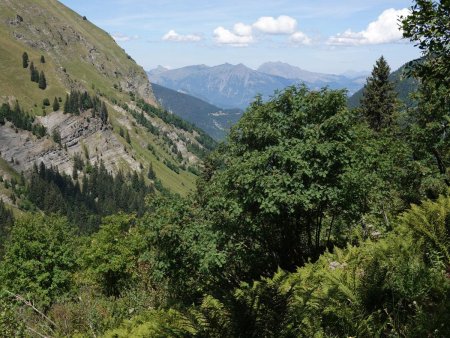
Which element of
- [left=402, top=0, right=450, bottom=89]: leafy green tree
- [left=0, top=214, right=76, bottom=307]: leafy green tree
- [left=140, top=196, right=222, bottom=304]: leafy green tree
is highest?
[left=402, top=0, right=450, bottom=89]: leafy green tree

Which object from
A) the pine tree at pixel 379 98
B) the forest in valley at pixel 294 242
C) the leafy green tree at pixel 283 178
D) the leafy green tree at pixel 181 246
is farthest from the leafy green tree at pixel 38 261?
the pine tree at pixel 379 98

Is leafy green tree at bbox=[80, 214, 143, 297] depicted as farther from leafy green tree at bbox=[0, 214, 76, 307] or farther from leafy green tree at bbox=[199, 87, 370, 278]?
leafy green tree at bbox=[199, 87, 370, 278]

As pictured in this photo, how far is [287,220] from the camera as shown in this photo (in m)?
20.6

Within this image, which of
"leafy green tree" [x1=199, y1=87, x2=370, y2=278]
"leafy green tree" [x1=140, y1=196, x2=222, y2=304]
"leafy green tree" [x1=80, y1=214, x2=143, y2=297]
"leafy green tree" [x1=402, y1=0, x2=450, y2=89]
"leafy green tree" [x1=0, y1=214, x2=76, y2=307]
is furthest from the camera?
"leafy green tree" [x1=0, y1=214, x2=76, y2=307]

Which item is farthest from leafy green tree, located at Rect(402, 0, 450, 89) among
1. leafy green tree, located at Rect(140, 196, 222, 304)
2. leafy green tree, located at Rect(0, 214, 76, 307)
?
leafy green tree, located at Rect(0, 214, 76, 307)

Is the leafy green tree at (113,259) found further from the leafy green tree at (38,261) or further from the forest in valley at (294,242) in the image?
the leafy green tree at (38,261)

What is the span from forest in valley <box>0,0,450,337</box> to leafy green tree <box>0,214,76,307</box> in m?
8.78

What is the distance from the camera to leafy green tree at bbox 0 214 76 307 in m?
43.1

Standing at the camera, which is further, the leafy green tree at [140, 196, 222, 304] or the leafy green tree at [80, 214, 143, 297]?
the leafy green tree at [80, 214, 143, 297]

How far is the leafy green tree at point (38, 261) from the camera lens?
141 ft

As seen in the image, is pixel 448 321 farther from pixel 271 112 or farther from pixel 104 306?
pixel 104 306

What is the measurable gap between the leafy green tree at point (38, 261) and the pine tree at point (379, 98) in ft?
137

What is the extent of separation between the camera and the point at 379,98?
176 feet

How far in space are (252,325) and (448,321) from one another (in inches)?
147
